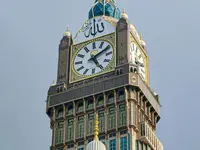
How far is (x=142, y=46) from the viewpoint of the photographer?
88.9 meters

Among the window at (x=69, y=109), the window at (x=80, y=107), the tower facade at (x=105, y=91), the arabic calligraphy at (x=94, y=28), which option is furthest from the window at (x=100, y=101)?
the arabic calligraphy at (x=94, y=28)

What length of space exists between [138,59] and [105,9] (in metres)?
7.65

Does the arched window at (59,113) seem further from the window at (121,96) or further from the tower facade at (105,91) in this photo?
the window at (121,96)

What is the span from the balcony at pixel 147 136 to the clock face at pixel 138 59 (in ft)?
21.7

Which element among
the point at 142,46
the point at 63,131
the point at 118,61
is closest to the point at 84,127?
the point at 63,131

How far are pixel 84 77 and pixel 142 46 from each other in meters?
8.75

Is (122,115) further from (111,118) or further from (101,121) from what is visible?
(101,121)

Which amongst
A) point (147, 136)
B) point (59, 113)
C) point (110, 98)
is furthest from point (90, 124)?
point (147, 136)

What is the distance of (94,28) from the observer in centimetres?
8731

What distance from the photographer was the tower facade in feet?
260

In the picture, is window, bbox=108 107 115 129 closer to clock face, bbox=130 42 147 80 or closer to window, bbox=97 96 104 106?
window, bbox=97 96 104 106

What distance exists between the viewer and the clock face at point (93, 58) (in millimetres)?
83875

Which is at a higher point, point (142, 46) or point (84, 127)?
point (142, 46)

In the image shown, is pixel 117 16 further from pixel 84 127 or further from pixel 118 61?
pixel 84 127
